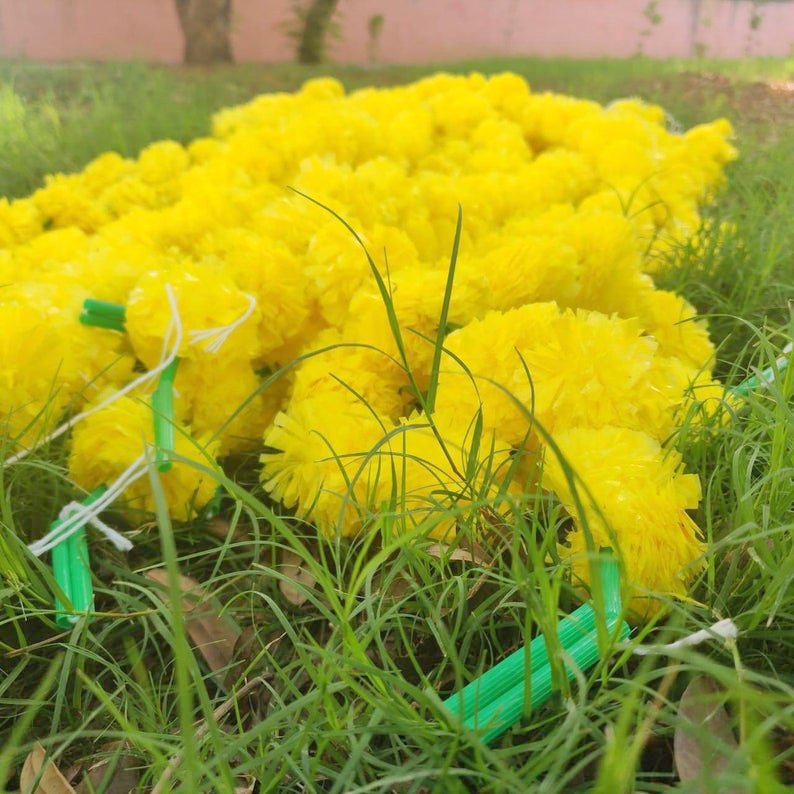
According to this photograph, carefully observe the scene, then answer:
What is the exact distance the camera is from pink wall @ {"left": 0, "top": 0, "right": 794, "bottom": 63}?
1219 mm

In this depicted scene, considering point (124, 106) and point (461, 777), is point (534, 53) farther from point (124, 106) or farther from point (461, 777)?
point (461, 777)

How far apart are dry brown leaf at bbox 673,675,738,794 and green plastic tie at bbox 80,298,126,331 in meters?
0.56

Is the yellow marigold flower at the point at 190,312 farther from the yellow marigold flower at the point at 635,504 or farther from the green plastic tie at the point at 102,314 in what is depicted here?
the yellow marigold flower at the point at 635,504

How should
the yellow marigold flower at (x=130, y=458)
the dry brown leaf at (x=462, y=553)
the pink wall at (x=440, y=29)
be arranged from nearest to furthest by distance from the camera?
the dry brown leaf at (x=462, y=553), the yellow marigold flower at (x=130, y=458), the pink wall at (x=440, y=29)

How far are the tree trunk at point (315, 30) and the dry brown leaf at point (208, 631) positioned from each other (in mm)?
1465

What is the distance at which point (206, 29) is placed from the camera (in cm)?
147

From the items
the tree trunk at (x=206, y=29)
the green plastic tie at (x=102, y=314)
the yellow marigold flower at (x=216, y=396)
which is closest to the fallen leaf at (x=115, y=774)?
the yellow marigold flower at (x=216, y=396)

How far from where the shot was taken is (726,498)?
51 centimetres

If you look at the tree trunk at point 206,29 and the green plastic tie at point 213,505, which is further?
the tree trunk at point 206,29

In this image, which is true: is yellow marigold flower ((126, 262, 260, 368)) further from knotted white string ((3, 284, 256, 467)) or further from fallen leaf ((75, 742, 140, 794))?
fallen leaf ((75, 742, 140, 794))

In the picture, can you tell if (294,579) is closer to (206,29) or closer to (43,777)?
(43,777)

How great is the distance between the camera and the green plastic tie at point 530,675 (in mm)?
344

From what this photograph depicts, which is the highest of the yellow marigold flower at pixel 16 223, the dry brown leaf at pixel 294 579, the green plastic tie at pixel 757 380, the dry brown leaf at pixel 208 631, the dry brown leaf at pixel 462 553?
the yellow marigold flower at pixel 16 223

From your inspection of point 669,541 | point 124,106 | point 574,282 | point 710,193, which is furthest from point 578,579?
point 124,106
